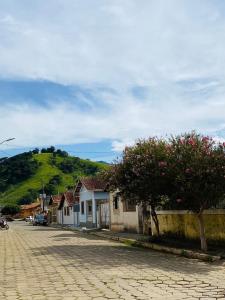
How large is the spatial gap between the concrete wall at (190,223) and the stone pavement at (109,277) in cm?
253

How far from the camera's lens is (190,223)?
70.5 feet

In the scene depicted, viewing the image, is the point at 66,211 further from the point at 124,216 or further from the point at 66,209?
the point at 124,216

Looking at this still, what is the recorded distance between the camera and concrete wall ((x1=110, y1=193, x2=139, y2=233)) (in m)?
→ 32.0

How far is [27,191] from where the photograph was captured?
126 meters

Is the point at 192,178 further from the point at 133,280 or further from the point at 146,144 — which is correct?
the point at 133,280

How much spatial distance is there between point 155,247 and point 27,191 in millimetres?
107081

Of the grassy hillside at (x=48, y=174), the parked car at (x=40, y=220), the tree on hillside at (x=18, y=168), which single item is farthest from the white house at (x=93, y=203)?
the grassy hillside at (x=48, y=174)

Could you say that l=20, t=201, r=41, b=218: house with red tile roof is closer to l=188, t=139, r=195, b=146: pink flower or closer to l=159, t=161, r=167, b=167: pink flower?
l=159, t=161, r=167, b=167: pink flower

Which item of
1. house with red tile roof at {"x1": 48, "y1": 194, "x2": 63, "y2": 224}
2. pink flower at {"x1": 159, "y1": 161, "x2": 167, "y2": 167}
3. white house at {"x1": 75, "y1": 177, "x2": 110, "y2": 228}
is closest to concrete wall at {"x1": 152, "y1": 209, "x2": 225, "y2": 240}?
pink flower at {"x1": 159, "y1": 161, "x2": 167, "y2": 167}

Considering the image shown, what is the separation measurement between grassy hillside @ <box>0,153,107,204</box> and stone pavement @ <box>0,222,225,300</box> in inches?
3343

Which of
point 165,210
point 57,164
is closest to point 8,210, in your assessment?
point 57,164

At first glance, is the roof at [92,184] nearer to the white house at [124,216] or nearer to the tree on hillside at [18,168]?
the white house at [124,216]

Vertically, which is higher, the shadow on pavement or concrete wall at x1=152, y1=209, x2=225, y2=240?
concrete wall at x1=152, y1=209, x2=225, y2=240

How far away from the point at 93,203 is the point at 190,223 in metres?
26.5
